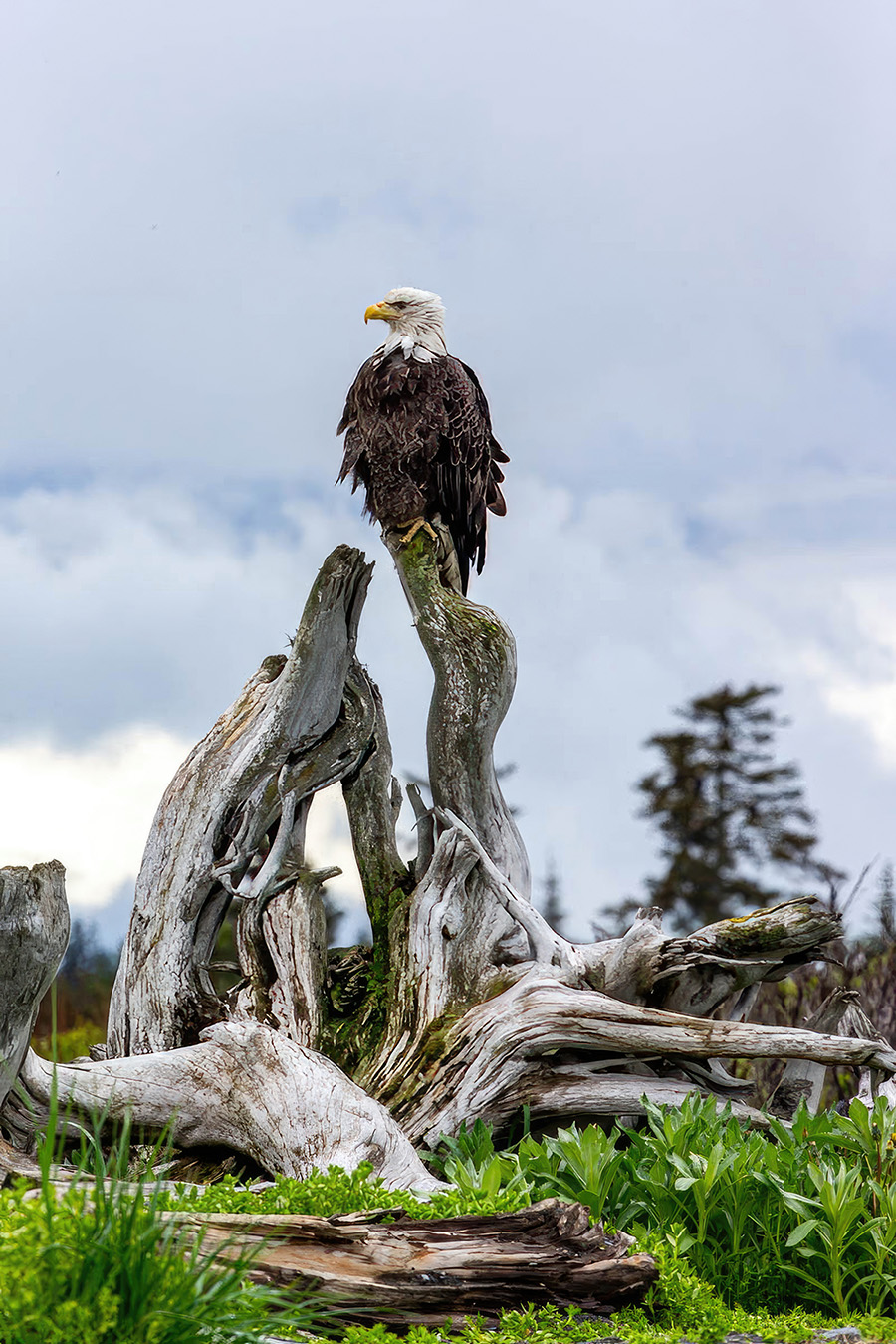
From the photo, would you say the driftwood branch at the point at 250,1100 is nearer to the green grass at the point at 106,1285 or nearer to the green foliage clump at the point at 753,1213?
the green foliage clump at the point at 753,1213

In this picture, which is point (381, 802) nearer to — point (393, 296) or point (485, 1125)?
point (485, 1125)

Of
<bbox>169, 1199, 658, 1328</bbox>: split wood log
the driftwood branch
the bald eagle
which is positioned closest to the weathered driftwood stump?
the driftwood branch

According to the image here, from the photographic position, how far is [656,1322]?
4.54 metres

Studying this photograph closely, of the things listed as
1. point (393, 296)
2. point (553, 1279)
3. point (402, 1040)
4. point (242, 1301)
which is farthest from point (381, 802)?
point (242, 1301)

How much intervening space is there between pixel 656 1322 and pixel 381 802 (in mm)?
4822

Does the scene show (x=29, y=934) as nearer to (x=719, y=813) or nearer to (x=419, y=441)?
(x=419, y=441)

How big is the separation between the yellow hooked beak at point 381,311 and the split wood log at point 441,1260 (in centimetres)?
603

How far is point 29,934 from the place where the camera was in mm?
5598

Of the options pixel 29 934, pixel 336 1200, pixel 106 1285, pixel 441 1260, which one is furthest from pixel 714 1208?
pixel 29 934

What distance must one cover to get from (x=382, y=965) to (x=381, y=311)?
4.60 meters

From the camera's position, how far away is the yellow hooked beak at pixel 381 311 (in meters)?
8.34

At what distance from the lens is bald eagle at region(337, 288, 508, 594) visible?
8.12 metres

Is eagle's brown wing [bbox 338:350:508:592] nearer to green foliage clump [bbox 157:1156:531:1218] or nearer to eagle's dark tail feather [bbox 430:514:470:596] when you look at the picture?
eagle's dark tail feather [bbox 430:514:470:596]

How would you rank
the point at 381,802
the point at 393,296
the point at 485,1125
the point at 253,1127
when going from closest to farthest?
the point at 253,1127
the point at 485,1125
the point at 393,296
the point at 381,802
